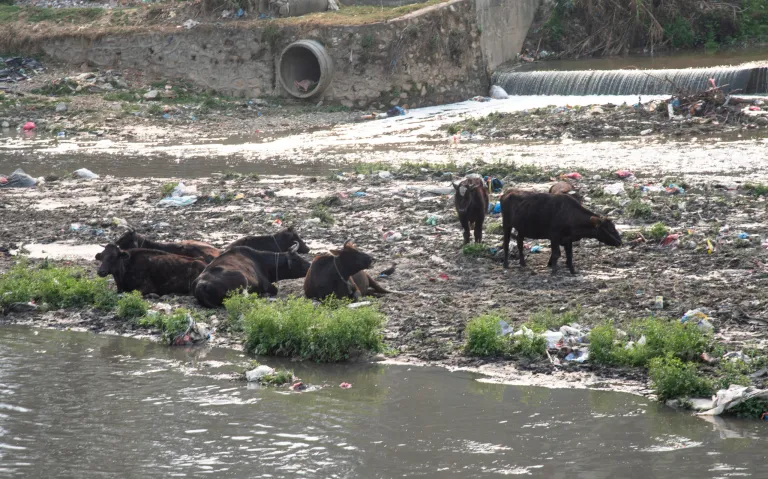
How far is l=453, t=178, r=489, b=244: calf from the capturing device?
12516mm

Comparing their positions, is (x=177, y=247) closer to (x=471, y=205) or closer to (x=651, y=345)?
(x=471, y=205)

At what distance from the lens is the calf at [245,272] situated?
11.0 m

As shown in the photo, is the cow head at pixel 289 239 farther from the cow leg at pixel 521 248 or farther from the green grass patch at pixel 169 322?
the cow leg at pixel 521 248

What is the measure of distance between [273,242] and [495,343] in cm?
419

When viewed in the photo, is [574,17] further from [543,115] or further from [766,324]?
[766,324]

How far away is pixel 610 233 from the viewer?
37.3ft

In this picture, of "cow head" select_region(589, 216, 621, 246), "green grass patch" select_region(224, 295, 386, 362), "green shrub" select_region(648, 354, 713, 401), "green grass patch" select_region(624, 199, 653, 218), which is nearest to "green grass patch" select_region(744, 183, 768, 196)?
"green grass patch" select_region(624, 199, 653, 218)

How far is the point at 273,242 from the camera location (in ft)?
39.6

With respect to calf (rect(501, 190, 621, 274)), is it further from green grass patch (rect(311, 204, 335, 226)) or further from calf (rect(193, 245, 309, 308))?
green grass patch (rect(311, 204, 335, 226))

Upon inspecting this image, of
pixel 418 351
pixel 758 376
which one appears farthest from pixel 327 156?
pixel 758 376

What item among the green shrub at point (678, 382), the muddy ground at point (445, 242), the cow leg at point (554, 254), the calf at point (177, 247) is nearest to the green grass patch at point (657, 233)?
the muddy ground at point (445, 242)

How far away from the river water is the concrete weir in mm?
20967

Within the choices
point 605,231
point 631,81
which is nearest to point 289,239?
point 605,231

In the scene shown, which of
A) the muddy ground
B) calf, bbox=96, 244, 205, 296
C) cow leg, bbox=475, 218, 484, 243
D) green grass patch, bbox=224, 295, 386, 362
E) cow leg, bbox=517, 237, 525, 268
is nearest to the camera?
green grass patch, bbox=224, 295, 386, 362
